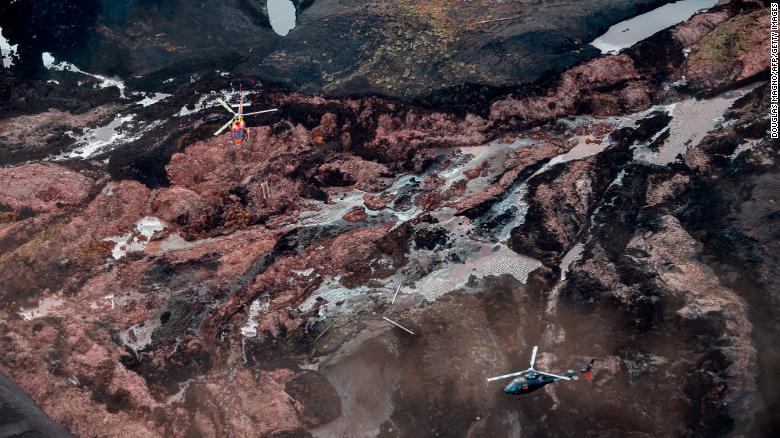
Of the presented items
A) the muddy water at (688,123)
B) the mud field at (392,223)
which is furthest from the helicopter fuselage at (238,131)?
the muddy water at (688,123)

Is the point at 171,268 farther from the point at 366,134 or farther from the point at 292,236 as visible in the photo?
the point at 366,134

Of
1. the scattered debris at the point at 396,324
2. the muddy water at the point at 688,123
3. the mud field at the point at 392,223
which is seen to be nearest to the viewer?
the mud field at the point at 392,223

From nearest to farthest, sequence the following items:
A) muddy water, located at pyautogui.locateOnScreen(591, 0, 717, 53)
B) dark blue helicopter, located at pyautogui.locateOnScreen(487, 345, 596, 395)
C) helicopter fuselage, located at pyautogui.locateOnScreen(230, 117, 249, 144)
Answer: dark blue helicopter, located at pyautogui.locateOnScreen(487, 345, 596, 395) < helicopter fuselage, located at pyautogui.locateOnScreen(230, 117, 249, 144) < muddy water, located at pyautogui.locateOnScreen(591, 0, 717, 53)

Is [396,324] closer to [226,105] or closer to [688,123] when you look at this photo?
[226,105]

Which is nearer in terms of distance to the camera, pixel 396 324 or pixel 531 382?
pixel 531 382

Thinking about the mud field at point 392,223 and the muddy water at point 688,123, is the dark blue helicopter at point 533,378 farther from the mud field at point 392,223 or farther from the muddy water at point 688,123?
the muddy water at point 688,123

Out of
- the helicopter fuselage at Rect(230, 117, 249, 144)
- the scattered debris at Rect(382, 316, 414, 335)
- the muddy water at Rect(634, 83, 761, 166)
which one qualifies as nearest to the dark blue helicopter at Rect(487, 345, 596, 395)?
the scattered debris at Rect(382, 316, 414, 335)

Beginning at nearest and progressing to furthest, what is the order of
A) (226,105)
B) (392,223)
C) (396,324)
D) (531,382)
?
(531,382)
(396,324)
(392,223)
(226,105)

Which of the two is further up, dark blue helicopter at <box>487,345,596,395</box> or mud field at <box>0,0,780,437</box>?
mud field at <box>0,0,780,437</box>

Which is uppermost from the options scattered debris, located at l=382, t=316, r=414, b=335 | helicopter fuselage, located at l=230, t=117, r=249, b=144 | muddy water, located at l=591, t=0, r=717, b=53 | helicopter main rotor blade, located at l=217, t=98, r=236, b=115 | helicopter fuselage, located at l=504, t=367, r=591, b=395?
muddy water, located at l=591, t=0, r=717, b=53

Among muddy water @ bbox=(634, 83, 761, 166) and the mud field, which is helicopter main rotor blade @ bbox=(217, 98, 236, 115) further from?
muddy water @ bbox=(634, 83, 761, 166)

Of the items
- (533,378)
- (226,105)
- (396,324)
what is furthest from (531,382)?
(226,105)
